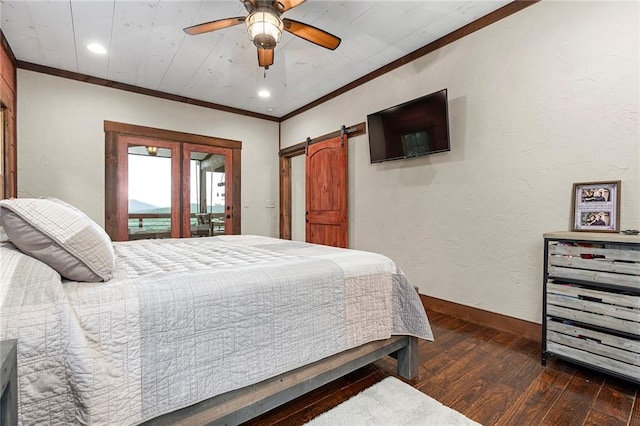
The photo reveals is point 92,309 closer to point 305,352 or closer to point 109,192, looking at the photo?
point 305,352

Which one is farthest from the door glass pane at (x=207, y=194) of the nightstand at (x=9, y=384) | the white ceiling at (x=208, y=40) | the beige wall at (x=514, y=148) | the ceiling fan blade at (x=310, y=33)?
the nightstand at (x=9, y=384)

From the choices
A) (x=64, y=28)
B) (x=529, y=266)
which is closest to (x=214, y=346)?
(x=529, y=266)

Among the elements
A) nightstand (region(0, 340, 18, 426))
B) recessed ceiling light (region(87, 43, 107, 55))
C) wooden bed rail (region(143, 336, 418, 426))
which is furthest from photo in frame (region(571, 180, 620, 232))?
recessed ceiling light (region(87, 43, 107, 55))

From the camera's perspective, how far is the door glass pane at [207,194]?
15.5 feet

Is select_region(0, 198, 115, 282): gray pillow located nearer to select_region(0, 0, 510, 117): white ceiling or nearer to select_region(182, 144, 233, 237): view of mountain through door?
select_region(0, 0, 510, 117): white ceiling

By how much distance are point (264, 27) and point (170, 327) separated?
1.98 meters

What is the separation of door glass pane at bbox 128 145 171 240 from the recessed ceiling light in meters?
1.29

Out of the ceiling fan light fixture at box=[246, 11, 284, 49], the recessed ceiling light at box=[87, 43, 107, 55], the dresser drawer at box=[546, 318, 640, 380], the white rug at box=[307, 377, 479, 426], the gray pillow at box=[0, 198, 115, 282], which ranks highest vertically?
the recessed ceiling light at box=[87, 43, 107, 55]

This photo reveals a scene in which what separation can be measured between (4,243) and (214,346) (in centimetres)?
99

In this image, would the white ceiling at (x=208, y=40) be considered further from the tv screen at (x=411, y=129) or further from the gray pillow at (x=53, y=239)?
the gray pillow at (x=53, y=239)

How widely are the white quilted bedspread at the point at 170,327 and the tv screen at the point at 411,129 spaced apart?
6.32 ft

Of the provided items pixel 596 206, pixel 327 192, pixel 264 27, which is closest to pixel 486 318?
pixel 596 206

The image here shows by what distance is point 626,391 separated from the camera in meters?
1.72

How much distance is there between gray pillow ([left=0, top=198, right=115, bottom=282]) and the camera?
3.49ft
